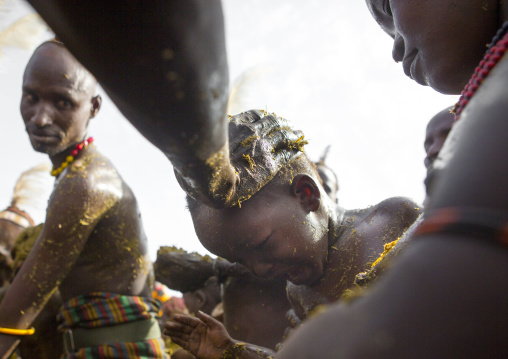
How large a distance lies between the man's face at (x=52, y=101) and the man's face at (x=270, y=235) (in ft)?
5.64

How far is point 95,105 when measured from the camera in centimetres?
371

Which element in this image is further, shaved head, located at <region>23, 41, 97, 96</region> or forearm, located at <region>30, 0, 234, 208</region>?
shaved head, located at <region>23, 41, 97, 96</region>

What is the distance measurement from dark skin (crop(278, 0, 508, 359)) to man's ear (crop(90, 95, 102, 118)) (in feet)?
11.7

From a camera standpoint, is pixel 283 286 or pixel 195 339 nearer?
pixel 195 339

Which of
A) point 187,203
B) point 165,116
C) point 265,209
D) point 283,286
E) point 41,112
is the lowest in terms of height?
point 283,286

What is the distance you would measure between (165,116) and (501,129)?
54 centimetres

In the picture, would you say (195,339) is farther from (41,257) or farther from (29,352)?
(29,352)

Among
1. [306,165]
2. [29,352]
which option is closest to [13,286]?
[29,352]

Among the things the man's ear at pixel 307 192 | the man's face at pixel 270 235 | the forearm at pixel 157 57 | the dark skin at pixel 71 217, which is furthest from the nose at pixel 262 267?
the forearm at pixel 157 57

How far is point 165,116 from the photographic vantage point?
764 millimetres

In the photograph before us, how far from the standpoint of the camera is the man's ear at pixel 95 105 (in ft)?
12.0

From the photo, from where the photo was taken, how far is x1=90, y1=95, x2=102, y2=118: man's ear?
3672 mm

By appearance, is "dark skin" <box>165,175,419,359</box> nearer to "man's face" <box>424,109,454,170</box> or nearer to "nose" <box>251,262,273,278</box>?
"nose" <box>251,262,273,278</box>

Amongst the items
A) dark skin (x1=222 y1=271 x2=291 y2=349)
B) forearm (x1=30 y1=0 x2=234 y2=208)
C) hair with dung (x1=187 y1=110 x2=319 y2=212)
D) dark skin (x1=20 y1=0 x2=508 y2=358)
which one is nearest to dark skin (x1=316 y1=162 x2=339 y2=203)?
dark skin (x1=222 y1=271 x2=291 y2=349)
